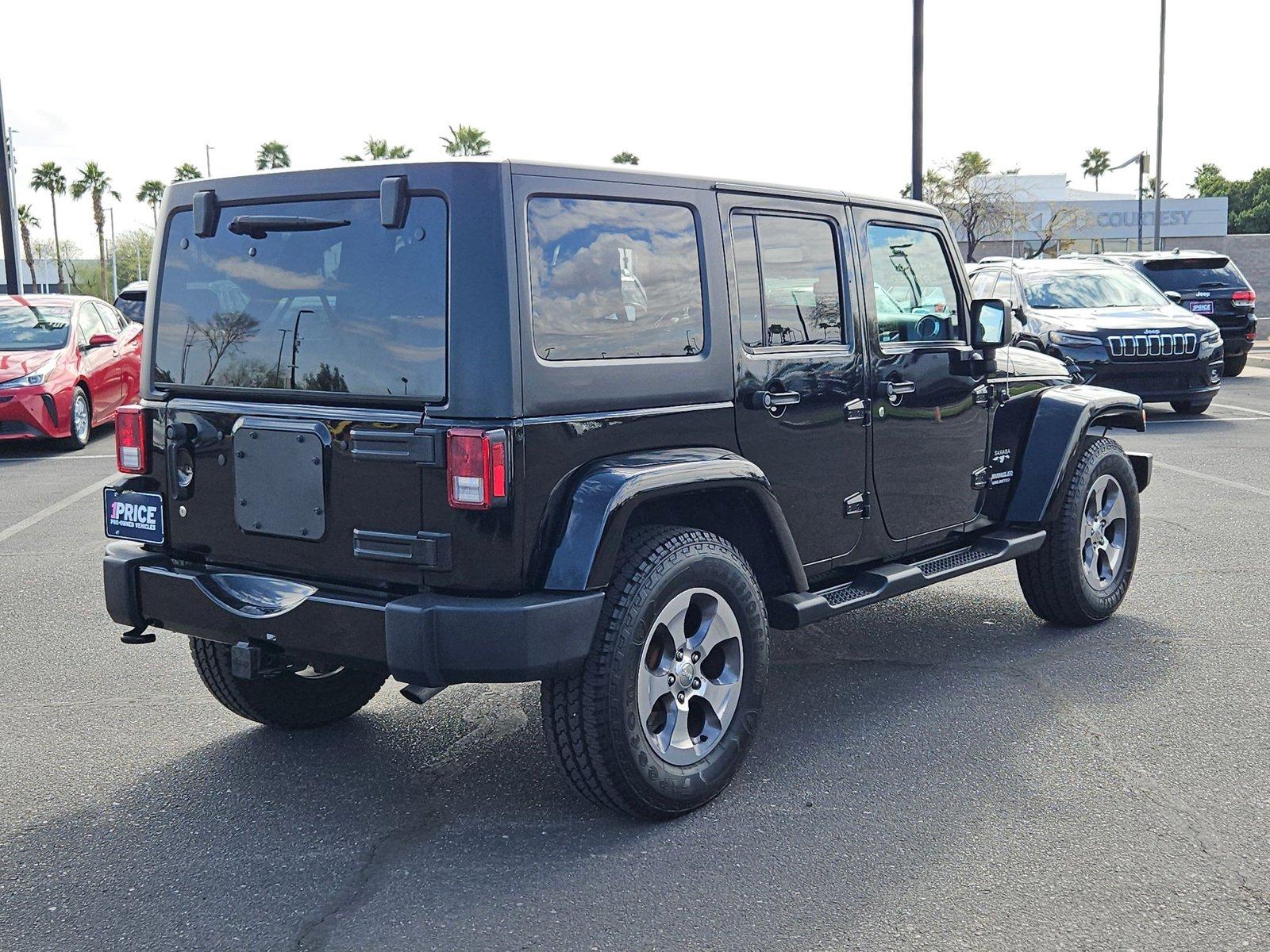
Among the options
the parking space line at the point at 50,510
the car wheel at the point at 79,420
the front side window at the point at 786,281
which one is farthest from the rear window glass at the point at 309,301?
the car wheel at the point at 79,420

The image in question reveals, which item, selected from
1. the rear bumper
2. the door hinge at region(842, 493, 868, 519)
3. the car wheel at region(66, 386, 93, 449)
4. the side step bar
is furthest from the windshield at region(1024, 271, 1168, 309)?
the rear bumper

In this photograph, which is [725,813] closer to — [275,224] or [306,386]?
[306,386]

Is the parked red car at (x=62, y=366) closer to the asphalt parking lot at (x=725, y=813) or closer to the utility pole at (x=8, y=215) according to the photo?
the asphalt parking lot at (x=725, y=813)

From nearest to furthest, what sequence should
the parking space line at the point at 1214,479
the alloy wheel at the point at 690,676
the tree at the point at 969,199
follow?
the alloy wheel at the point at 690,676
the parking space line at the point at 1214,479
the tree at the point at 969,199

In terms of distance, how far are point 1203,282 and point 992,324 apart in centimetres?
1371

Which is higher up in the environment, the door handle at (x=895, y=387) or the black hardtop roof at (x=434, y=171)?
the black hardtop roof at (x=434, y=171)

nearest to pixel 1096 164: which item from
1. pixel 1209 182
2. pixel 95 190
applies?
pixel 1209 182

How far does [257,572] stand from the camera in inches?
153

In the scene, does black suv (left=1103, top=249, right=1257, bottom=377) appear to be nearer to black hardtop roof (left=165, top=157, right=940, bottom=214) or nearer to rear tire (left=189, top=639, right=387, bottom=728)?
black hardtop roof (left=165, top=157, right=940, bottom=214)

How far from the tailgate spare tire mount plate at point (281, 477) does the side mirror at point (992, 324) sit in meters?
2.81

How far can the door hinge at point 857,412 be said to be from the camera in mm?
4594

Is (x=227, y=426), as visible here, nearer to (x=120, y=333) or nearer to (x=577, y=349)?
(x=577, y=349)

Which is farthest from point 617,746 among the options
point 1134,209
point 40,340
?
point 1134,209

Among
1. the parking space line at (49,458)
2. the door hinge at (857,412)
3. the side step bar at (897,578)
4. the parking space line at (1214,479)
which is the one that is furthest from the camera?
the parking space line at (49,458)
